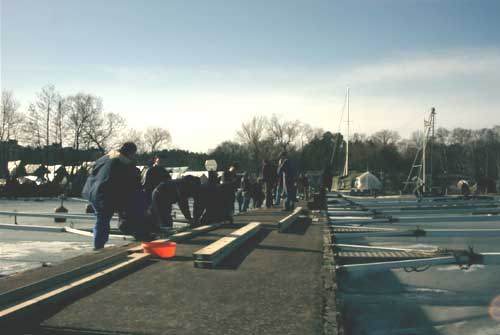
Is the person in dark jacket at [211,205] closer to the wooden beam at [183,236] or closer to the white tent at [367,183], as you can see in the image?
the wooden beam at [183,236]

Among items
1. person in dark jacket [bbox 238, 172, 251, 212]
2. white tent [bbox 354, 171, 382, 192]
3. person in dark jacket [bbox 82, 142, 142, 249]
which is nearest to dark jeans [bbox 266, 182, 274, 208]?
person in dark jacket [bbox 238, 172, 251, 212]

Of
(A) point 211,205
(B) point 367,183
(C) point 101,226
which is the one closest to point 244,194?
(A) point 211,205

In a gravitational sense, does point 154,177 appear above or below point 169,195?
above

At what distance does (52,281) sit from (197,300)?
1417mm

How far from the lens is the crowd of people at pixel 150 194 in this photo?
6.16 metres

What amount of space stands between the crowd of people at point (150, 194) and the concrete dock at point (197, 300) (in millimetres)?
697

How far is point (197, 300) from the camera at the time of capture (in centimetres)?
382

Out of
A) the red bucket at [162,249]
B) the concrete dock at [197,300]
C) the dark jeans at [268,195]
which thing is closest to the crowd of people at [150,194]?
the dark jeans at [268,195]

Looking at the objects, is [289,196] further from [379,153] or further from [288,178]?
[379,153]

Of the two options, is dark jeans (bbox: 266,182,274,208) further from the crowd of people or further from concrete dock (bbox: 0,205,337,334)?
concrete dock (bbox: 0,205,337,334)

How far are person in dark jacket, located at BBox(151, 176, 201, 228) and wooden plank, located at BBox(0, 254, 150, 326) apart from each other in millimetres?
3849

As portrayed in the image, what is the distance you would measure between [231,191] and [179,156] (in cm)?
11835

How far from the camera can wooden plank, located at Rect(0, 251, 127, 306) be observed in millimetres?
3566

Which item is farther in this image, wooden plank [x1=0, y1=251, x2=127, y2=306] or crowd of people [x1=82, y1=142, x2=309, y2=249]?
crowd of people [x1=82, y1=142, x2=309, y2=249]
